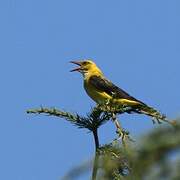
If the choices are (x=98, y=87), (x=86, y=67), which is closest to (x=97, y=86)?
(x=98, y=87)

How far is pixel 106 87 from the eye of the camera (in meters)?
10.8

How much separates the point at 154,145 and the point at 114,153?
7.96 ft

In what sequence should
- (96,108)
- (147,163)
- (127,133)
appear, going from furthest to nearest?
(96,108) < (127,133) < (147,163)

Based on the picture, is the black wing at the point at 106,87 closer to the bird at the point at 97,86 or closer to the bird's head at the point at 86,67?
the bird at the point at 97,86

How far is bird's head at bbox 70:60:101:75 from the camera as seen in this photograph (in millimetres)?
12602

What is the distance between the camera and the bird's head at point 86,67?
12.6 m

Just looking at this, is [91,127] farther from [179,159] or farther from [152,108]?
[179,159]

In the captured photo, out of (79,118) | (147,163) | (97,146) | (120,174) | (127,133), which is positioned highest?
(79,118)

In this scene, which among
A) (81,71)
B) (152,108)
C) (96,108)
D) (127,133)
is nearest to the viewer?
(127,133)

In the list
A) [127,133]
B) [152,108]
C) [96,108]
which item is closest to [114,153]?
[127,133]

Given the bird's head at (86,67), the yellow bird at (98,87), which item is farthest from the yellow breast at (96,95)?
the bird's head at (86,67)

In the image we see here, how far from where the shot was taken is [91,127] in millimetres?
4355

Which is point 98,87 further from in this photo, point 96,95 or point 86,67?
point 86,67

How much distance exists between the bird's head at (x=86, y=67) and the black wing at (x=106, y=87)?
0.80 metres
